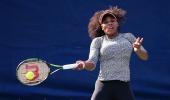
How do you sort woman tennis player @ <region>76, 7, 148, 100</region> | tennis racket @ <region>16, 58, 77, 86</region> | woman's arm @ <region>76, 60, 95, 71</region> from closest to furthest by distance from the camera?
woman's arm @ <region>76, 60, 95, 71</region> < woman tennis player @ <region>76, 7, 148, 100</region> < tennis racket @ <region>16, 58, 77, 86</region>

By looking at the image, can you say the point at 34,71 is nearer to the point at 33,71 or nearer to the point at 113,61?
the point at 33,71

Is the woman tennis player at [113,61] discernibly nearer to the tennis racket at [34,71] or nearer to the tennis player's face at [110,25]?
the tennis player's face at [110,25]

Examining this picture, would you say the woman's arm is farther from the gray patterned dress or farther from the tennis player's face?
the tennis player's face

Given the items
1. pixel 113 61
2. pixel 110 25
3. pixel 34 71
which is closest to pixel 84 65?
pixel 113 61

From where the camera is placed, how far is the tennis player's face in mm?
5043

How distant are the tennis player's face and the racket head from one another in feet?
2.13

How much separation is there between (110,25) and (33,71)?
849mm

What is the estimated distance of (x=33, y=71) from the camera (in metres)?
5.18

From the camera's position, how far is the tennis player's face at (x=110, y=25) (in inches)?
199

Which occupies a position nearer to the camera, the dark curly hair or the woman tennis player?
the woman tennis player

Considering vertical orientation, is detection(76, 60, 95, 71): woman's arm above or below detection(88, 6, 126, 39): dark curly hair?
below

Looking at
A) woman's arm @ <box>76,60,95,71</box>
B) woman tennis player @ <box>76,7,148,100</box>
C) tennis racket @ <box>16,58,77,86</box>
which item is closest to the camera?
woman's arm @ <box>76,60,95,71</box>

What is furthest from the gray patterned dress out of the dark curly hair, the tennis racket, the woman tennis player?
the tennis racket

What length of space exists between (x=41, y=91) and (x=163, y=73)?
1.56m
